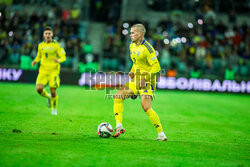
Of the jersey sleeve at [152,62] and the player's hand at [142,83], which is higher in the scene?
the jersey sleeve at [152,62]

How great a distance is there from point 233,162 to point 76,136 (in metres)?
3.36

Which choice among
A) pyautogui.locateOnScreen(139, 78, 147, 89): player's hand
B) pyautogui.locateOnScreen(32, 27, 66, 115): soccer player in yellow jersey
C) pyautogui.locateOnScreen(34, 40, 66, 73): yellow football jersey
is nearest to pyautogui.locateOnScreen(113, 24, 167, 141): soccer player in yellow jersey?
pyautogui.locateOnScreen(139, 78, 147, 89): player's hand

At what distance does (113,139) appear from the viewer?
317 inches

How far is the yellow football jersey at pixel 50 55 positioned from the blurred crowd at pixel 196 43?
1377 centimetres

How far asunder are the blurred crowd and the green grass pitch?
11788 millimetres

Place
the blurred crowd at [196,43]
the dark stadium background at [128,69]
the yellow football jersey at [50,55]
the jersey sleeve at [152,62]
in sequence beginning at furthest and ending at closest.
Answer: the blurred crowd at [196,43]
the yellow football jersey at [50,55]
the dark stadium background at [128,69]
the jersey sleeve at [152,62]

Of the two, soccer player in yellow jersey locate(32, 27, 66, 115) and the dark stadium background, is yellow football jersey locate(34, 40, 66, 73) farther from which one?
the dark stadium background

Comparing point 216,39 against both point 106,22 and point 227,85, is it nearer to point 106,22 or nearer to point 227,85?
point 227,85

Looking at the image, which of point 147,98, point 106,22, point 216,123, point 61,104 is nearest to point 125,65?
point 106,22

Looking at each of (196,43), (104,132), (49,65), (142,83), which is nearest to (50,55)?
(49,65)

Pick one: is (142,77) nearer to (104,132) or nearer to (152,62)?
(152,62)

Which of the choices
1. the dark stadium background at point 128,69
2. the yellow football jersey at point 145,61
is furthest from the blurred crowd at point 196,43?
the yellow football jersey at point 145,61

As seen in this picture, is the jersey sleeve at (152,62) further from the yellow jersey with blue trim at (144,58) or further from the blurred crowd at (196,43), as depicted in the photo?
the blurred crowd at (196,43)

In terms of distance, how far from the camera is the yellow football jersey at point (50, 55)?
458 inches
